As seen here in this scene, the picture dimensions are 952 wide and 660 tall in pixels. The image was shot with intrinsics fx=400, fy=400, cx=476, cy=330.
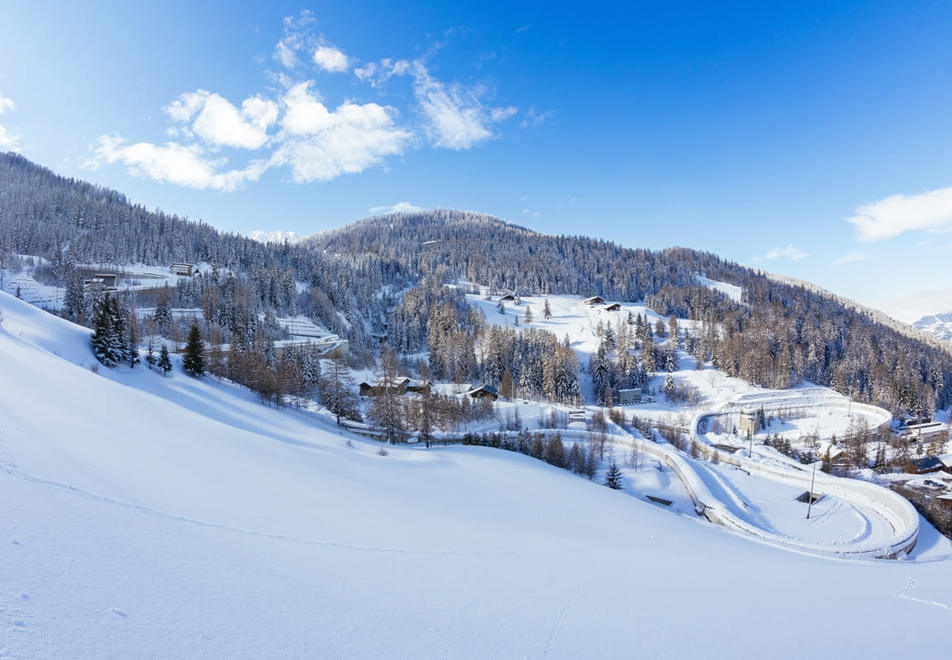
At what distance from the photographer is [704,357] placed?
7938 centimetres

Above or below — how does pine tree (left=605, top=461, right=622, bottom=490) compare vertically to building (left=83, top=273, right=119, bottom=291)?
below

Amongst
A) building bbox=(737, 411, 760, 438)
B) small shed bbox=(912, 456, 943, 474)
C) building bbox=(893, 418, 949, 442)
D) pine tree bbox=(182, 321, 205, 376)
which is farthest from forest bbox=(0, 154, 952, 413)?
small shed bbox=(912, 456, 943, 474)

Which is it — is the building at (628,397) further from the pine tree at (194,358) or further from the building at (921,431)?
the pine tree at (194,358)

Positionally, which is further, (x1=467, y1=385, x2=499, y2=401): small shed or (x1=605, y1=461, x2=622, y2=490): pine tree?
(x1=467, y1=385, x2=499, y2=401): small shed

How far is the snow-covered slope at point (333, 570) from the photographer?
3.56 m

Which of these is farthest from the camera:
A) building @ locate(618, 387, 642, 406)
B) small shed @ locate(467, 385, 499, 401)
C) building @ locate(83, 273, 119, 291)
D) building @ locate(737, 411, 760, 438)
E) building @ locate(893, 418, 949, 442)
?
building @ locate(618, 387, 642, 406)

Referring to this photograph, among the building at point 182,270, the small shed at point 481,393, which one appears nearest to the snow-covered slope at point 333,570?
the small shed at point 481,393

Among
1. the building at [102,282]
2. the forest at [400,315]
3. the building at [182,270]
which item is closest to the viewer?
the building at [102,282]

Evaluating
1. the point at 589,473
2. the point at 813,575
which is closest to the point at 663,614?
the point at 813,575

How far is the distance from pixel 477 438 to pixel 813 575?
28.1 meters

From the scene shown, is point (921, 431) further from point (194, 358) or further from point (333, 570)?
point (194, 358)

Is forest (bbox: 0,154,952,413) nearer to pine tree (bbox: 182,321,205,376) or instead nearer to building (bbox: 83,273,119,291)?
building (bbox: 83,273,119,291)

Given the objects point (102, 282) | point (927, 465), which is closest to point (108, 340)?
point (102, 282)

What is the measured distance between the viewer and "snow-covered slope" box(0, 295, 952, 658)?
3.56m
